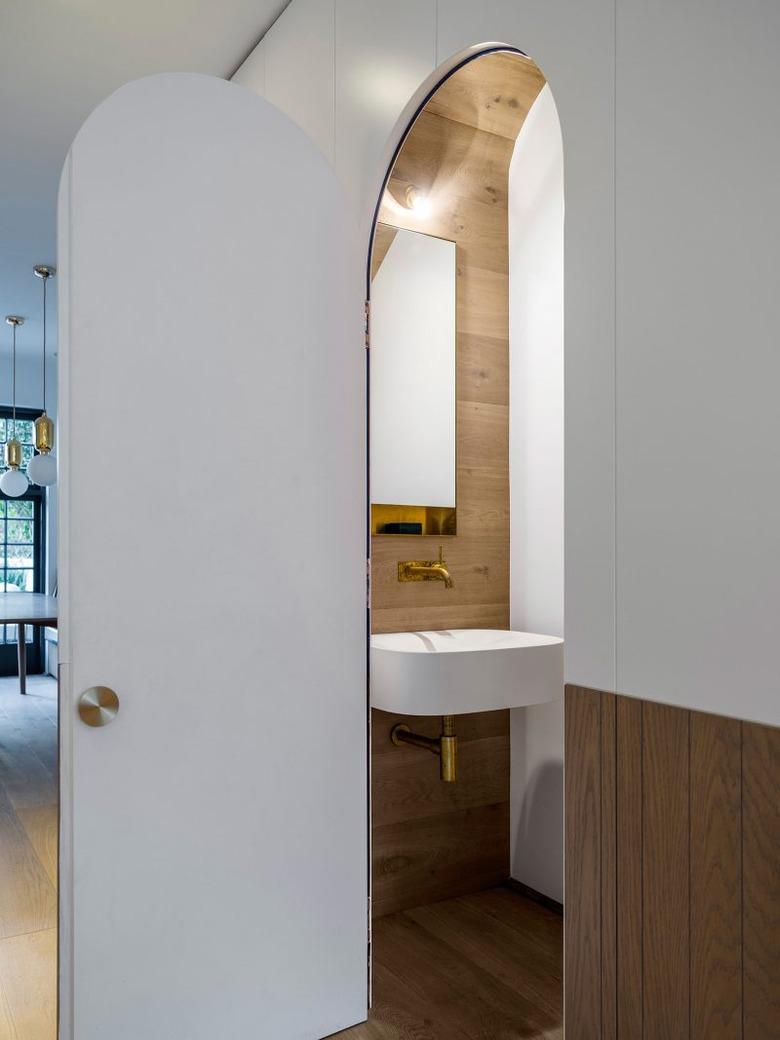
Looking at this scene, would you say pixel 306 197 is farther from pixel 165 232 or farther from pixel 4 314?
pixel 4 314

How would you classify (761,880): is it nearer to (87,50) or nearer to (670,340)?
(670,340)

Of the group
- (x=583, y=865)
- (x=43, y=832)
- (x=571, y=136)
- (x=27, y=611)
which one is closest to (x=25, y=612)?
(x=27, y=611)

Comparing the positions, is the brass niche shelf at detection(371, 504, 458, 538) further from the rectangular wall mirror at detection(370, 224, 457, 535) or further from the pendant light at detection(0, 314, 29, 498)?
the pendant light at detection(0, 314, 29, 498)

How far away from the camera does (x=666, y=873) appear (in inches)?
45.4

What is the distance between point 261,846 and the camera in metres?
1.69

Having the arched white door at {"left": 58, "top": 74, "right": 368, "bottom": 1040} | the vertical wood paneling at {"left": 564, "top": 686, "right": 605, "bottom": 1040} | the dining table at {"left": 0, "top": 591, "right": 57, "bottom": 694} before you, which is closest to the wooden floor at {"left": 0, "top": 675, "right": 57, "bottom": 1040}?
the arched white door at {"left": 58, "top": 74, "right": 368, "bottom": 1040}

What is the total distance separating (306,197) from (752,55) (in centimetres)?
99

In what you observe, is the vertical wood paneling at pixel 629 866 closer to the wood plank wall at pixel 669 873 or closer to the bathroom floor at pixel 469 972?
the wood plank wall at pixel 669 873

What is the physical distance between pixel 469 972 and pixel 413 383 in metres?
1.70

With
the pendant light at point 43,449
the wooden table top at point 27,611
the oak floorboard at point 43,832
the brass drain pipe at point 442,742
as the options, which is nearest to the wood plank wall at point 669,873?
the brass drain pipe at point 442,742

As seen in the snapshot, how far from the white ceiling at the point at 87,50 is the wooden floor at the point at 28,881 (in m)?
2.66

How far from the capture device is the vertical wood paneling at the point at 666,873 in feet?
3.69

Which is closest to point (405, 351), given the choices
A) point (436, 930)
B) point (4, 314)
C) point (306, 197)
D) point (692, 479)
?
point (306, 197)

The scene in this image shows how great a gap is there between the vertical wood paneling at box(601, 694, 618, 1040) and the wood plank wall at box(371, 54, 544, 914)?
1.22 m
